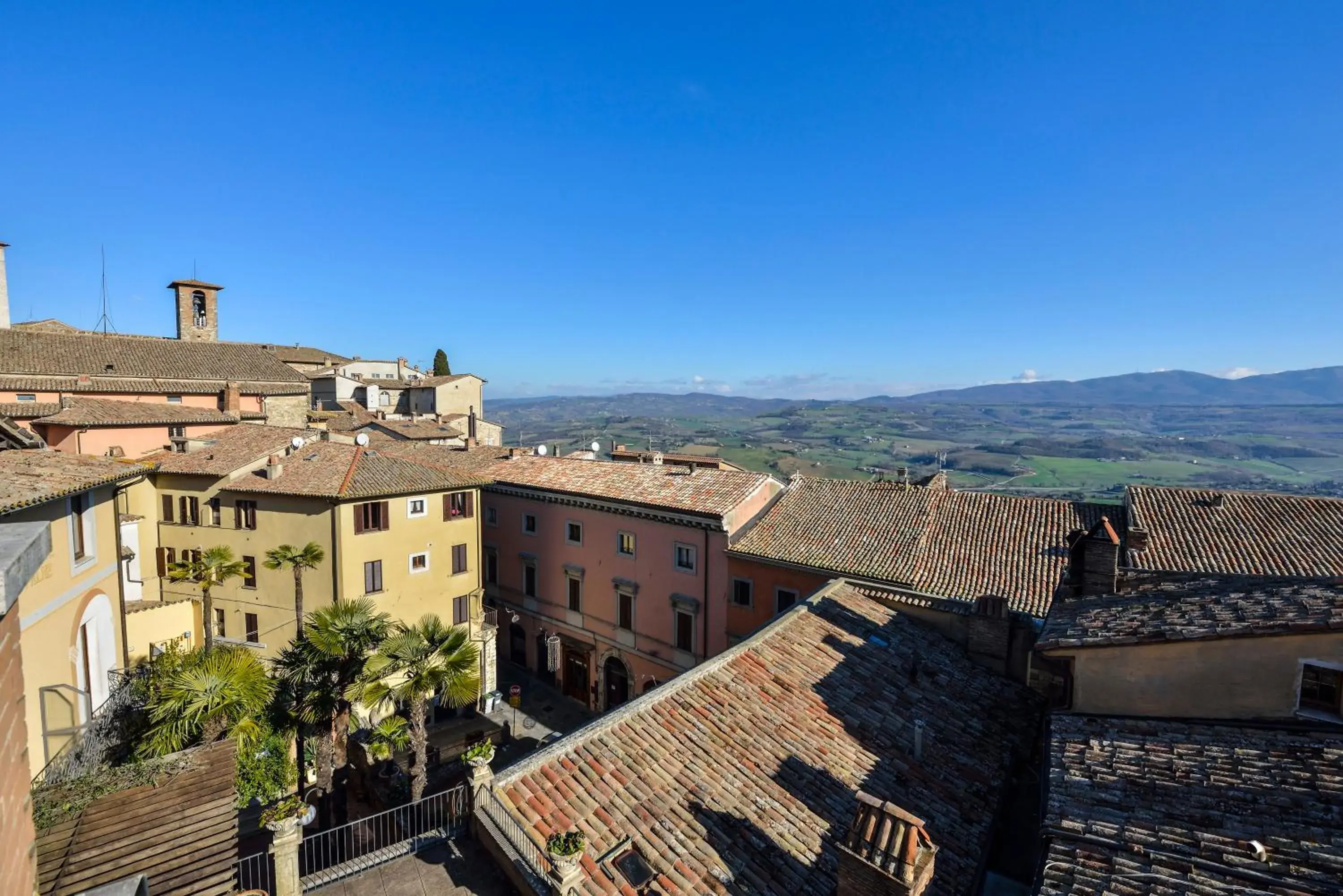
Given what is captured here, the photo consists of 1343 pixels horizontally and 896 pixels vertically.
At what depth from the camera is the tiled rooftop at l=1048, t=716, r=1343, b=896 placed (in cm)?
608

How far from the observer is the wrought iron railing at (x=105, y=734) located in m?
9.16

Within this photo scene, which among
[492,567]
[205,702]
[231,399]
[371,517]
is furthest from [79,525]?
[231,399]

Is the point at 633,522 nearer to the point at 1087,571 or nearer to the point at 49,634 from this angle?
the point at 1087,571

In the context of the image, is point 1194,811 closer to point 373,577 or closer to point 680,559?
point 680,559

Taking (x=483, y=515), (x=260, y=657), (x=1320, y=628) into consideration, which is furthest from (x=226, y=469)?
(x=1320, y=628)

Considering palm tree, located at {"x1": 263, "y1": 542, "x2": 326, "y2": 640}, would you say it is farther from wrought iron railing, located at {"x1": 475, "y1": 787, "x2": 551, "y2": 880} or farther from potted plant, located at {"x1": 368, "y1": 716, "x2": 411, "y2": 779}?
wrought iron railing, located at {"x1": 475, "y1": 787, "x2": 551, "y2": 880}

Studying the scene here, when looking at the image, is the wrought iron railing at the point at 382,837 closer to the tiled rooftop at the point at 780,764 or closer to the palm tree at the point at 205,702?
the tiled rooftop at the point at 780,764

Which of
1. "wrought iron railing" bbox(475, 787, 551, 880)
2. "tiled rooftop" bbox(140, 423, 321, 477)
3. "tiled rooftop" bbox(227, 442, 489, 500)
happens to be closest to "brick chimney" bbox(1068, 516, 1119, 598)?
"wrought iron railing" bbox(475, 787, 551, 880)

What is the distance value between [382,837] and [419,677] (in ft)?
12.3

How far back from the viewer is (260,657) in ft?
79.7

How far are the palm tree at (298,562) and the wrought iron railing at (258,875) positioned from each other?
9.65 meters

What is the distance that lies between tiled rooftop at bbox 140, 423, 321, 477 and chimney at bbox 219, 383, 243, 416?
797 centimetres

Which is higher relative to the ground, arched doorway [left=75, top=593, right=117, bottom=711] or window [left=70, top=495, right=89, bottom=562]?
window [left=70, top=495, right=89, bottom=562]

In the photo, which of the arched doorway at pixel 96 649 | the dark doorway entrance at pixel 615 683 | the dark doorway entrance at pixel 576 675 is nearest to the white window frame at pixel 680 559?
the dark doorway entrance at pixel 615 683
